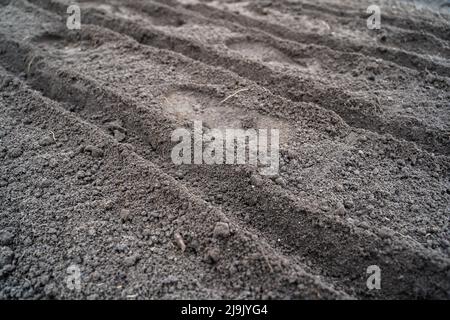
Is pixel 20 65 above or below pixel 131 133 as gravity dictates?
above

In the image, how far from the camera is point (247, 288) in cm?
185

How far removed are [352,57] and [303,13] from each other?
3.35ft

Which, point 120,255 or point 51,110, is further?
point 51,110

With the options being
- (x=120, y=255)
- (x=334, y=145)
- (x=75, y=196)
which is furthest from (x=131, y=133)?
(x=334, y=145)

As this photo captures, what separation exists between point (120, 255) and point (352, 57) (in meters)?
2.54

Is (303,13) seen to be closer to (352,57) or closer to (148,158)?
(352,57)

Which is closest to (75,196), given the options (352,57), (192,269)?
(192,269)

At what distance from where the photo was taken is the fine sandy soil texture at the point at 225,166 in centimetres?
192

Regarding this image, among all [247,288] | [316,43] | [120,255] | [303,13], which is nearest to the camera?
[247,288]

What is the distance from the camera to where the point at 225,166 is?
2.40 meters

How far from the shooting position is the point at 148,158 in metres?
2.55

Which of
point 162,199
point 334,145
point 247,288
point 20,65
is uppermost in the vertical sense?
point 20,65

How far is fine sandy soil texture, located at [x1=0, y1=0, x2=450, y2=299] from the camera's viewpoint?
6.30 feet

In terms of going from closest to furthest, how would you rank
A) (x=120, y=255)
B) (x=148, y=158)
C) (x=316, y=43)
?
(x=120, y=255) < (x=148, y=158) < (x=316, y=43)
